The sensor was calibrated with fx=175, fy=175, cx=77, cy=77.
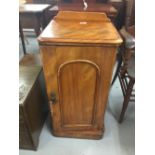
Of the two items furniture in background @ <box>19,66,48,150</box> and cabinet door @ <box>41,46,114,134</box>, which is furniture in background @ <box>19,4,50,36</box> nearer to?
furniture in background @ <box>19,66,48,150</box>

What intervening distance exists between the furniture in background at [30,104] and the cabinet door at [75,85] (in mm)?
130

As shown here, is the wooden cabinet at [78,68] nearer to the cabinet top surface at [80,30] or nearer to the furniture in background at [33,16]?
the cabinet top surface at [80,30]

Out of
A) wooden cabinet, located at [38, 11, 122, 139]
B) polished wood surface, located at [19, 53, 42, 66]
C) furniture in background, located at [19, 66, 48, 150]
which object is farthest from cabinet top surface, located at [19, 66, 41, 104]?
polished wood surface, located at [19, 53, 42, 66]

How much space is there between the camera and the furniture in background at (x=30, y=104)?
1087 millimetres

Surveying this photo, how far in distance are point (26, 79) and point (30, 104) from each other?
19 cm

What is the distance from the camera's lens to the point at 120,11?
2.16 m

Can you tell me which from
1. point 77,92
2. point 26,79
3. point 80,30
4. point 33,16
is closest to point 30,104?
point 26,79

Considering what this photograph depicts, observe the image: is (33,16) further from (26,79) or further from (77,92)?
(77,92)

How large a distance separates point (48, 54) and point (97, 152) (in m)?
0.84

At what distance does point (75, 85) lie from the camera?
112 cm

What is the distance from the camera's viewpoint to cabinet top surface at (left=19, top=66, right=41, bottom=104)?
109 cm

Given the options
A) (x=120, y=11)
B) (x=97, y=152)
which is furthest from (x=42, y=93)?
(x=120, y=11)

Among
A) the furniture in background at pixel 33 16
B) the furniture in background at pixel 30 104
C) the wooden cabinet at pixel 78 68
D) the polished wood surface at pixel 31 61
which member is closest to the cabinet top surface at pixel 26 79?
the furniture in background at pixel 30 104
